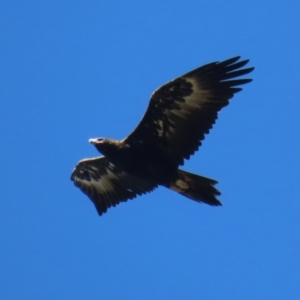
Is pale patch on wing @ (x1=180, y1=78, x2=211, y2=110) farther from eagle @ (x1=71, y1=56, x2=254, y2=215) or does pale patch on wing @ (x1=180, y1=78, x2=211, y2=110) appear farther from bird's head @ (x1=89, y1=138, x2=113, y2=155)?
bird's head @ (x1=89, y1=138, x2=113, y2=155)

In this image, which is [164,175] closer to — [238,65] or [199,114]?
[199,114]

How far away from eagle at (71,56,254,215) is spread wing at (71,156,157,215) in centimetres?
129

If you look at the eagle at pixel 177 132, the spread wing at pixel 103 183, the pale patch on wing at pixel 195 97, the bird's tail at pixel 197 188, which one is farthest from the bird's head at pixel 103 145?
the spread wing at pixel 103 183

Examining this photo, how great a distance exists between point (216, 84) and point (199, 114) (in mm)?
621

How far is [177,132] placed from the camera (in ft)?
53.3

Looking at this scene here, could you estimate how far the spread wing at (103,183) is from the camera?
59.0 feet

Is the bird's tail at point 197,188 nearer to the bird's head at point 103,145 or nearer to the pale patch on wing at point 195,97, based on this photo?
the pale patch on wing at point 195,97

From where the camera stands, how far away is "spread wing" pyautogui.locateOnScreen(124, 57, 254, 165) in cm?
1562

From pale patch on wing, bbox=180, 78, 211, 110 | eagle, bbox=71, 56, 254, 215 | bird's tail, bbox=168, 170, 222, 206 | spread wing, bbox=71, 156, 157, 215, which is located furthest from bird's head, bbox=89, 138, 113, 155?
spread wing, bbox=71, 156, 157, 215

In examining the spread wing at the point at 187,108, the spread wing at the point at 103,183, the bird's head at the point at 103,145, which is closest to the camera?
the spread wing at the point at 187,108

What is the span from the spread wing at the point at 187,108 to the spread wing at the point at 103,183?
172 cm

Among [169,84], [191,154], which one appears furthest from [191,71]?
[191,154]

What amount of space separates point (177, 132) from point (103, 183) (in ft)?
8.38

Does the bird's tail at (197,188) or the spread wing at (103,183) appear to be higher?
the spread wing at (103,183)
